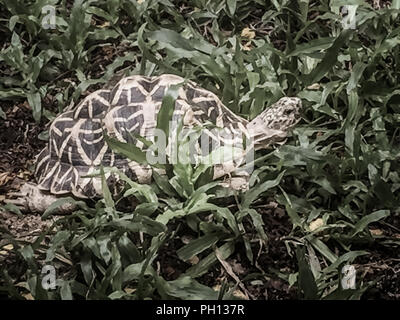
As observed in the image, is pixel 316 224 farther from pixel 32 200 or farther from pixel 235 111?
pixel 32 200

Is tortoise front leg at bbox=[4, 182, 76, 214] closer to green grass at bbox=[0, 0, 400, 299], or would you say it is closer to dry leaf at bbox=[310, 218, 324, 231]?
green grass at bbox=[0, 0, 400, 299]

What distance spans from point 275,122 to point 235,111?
344 mm

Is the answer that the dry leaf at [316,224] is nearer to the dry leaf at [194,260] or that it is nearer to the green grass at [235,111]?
the green grass at [235,111]

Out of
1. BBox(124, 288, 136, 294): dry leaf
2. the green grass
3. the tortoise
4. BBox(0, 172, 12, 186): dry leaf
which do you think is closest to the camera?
BBox(124, 288, 136, 294): dry leaf

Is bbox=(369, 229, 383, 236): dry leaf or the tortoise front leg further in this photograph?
the tortoise front leg

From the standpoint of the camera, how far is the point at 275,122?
3.62 m

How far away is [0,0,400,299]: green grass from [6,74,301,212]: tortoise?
0.13 meters

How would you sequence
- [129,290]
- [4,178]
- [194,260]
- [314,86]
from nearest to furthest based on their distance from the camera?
1. [129,290]
2. [194,260]
3. [4,178]
4. [314,86]

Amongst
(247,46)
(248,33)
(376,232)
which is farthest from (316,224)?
(248,33)

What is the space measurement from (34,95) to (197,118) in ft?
3.51

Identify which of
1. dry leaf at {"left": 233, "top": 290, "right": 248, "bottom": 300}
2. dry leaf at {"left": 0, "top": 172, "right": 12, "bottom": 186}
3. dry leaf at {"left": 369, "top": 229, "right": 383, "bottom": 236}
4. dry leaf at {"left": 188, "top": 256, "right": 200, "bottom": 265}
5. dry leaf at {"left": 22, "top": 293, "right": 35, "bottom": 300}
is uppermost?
dry leaf at {"left": 369, "top": 229, "right": 383, "bottom": 236}

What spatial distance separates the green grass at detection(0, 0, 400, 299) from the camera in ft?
→ 10.4

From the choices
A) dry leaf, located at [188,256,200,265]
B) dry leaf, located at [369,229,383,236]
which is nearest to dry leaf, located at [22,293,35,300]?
dry leaf, located at [188,256,200,265]

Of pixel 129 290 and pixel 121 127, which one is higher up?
pixel 121 127
